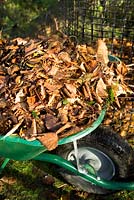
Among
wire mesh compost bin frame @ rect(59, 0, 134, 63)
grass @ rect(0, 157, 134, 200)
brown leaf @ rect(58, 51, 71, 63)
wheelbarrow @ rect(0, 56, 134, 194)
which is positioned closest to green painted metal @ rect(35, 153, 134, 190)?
wheelbarrow @ rect(0, 56, 134, 194)

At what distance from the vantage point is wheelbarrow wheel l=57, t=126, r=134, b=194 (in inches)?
91.5

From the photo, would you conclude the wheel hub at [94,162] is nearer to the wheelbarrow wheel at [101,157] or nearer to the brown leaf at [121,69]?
the wheelbarrow wheel at [101,157]

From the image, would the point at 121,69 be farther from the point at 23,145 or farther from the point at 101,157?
the point at 23,145

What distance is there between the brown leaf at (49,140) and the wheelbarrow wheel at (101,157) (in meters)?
0.56

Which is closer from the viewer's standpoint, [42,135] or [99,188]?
[42,135]

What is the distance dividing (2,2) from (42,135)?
4030mm

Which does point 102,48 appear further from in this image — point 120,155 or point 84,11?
point 84,11

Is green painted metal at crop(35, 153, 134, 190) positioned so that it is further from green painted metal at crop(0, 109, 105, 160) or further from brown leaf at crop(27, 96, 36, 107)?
brown leaf at crop(27, 96, 36, 107)

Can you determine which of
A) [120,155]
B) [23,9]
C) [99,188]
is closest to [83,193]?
[99,188]

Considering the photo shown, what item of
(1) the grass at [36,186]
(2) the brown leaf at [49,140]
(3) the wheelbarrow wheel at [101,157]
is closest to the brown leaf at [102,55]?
(3) the wheelbarrow wheel at [101,157]

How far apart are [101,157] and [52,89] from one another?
79 centimetres

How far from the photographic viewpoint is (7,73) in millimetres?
2014

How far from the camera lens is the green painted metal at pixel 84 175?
91.9 inches

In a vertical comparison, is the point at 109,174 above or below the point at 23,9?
below
